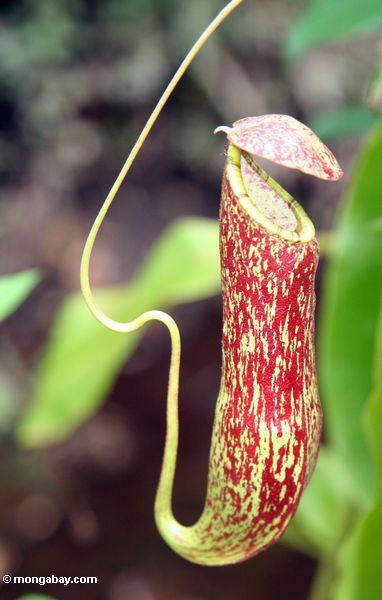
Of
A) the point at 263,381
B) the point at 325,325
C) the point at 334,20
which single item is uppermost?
the point at 334,20

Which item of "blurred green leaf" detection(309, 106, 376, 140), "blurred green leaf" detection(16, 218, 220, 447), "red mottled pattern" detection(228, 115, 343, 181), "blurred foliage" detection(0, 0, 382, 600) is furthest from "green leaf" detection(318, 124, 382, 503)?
"red mottled pattern" detection(228, 115, 343, 181)

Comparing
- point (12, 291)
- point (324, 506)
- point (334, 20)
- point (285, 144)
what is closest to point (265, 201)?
point (285, 144)

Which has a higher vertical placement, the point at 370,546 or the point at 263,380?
the point at 263,380

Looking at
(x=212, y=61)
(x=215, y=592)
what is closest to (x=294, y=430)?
(x=215, y=592)

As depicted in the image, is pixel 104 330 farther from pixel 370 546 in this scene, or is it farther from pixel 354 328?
pixel 370 546

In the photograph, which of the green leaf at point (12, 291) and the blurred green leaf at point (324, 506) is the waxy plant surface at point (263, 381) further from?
the blurred green leaf at point (324, 506)

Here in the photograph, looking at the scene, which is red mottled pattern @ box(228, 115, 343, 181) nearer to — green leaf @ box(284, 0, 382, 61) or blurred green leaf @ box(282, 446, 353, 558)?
green leaf @ box(284, 0, 382, 61)
